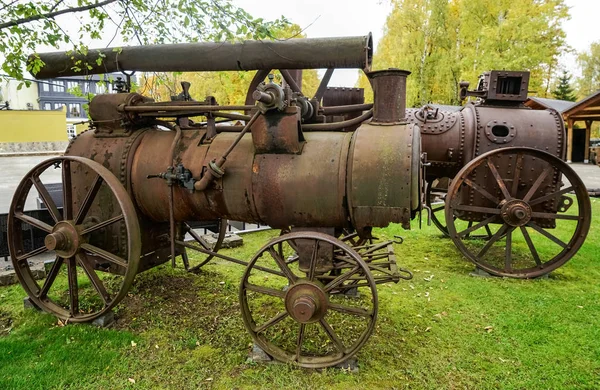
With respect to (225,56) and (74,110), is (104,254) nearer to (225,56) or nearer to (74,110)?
(225,56)

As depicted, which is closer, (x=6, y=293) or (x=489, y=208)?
(x=6, y=293)

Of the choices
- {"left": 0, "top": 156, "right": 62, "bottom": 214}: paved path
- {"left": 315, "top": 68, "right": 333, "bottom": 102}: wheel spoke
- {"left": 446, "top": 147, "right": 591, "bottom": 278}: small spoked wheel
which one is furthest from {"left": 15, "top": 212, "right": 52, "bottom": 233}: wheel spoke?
{"left": 0, "top": 156, "right": 62, "bottom": 214}: paved path

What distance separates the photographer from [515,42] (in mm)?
20766

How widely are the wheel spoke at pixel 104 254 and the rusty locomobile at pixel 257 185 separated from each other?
0.01 meters

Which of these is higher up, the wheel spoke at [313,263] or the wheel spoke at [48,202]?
the wheel spoke at [48,202]

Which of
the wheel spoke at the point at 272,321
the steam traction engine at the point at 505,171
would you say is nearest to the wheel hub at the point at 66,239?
the wheel spoke at the point at 272,321

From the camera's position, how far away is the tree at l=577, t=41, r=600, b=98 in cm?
4138

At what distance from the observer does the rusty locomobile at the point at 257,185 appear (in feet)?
10.8

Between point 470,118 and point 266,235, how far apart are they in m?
3.89

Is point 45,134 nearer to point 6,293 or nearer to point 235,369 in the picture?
point 6,293

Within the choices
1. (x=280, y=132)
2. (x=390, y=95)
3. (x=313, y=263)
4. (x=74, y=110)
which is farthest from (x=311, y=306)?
(x=74, y=110)

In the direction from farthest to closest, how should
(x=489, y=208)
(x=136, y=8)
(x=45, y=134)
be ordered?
(x=45, y=134), (x=489, y=208), (x=136, y=8)

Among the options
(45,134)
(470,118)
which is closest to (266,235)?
(470,118)

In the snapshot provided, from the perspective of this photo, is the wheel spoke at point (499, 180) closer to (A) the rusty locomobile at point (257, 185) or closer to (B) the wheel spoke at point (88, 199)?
(A) the rusty locomobile at point (257, 185)
